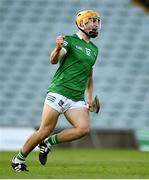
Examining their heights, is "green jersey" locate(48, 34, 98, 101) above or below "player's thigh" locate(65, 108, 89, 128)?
above

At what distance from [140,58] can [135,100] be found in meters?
1.99

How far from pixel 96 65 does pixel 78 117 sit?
649 inches

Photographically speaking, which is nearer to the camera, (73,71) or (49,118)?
(49,118)

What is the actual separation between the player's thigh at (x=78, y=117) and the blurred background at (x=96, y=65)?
41.3ft

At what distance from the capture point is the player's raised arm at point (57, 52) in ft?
33.2

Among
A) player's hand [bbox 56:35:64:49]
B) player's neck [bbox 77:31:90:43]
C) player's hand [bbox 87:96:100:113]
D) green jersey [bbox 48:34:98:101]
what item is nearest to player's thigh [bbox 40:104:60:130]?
green jersey [bbox 48:34:98:101]

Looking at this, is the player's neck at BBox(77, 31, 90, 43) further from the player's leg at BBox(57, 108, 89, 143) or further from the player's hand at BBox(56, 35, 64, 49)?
the player's leg at BBox(57, 108, 89, 143)

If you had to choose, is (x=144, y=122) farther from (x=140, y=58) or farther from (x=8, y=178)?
(x=8, y=178)

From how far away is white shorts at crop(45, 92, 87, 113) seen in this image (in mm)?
10516

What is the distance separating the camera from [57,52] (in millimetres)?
10250

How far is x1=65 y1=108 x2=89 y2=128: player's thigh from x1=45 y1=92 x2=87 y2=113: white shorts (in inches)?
2.2

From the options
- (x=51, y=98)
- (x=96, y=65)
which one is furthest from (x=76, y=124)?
(x=96, y=65)

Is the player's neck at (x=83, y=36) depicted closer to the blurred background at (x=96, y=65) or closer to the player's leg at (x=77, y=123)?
the player's leg at (x=77, y=123)

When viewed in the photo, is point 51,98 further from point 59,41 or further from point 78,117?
point 59,41
